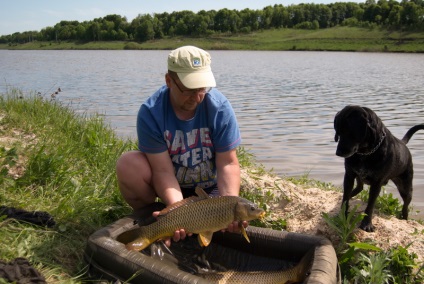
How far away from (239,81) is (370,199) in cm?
1832

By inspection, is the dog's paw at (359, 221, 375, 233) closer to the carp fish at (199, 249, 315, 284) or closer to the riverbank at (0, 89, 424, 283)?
the riverbank at (0, 89, 424, 283)

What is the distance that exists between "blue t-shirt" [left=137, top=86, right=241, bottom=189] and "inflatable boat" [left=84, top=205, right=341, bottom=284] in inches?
21.2

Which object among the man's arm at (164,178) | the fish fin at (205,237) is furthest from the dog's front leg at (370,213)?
the man's arm at (164,178)

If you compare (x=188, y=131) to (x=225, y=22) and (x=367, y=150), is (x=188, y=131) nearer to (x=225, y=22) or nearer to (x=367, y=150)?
(x=367, y=150)

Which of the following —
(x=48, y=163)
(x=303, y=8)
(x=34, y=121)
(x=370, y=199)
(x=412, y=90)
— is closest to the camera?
(x=370, y=199)

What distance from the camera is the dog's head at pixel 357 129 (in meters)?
3.75

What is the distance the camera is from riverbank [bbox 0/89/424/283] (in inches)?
138

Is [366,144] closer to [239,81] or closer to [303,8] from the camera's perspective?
[239,81]

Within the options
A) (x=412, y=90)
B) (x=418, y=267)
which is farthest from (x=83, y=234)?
(x=412, y=90)

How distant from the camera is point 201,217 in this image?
10.5 ft

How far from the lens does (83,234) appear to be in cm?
396

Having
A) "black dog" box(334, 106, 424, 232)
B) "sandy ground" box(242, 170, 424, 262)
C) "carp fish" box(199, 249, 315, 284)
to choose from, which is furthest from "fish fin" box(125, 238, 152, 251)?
"black dog" box(334, 106, 424, 232)

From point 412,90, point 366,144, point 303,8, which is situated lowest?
point 412,90

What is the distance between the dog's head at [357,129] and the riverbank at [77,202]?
0.69m
